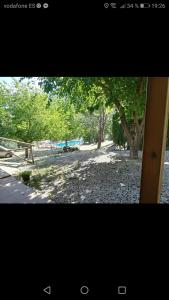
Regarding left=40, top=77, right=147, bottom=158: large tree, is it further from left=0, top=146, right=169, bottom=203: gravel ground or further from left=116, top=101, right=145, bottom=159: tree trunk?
left=0, top=146, right=169, bottom=203: gravel ground

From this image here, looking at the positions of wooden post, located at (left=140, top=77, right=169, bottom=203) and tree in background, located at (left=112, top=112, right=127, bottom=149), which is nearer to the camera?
wooden post, located at (left=140, top=77, right=169, bottom=203)

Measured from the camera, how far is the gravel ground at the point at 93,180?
102 inches

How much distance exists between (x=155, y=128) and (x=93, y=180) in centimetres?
228

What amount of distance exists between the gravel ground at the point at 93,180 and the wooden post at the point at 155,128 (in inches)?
54.2

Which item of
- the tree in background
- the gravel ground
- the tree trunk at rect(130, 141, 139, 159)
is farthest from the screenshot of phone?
the tree in background

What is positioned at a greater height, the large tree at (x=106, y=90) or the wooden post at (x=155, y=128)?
the large tree at (x=106, y=90)

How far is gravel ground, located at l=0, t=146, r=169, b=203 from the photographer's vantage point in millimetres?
2578

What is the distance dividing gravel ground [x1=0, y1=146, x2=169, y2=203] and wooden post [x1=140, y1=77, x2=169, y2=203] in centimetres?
138
